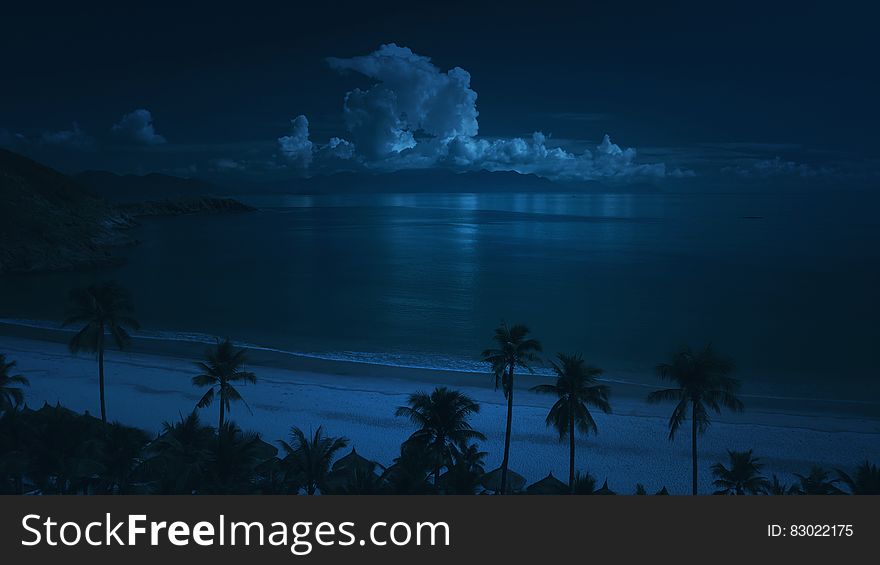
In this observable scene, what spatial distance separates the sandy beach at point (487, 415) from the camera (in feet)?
94.5

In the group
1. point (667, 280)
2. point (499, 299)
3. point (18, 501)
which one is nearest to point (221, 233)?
point (499, 299)

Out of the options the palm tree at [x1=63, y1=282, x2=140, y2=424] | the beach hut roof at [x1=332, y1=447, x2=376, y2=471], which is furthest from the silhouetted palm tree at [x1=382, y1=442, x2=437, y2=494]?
the palm tree at [x1=63, y1=282, x2=140, y2=424]

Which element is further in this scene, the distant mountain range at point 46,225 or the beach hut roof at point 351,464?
the distant mountain range at point 46,225

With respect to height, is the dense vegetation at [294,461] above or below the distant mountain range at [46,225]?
below

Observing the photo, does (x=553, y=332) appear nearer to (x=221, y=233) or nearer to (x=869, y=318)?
(x=869, y=318)

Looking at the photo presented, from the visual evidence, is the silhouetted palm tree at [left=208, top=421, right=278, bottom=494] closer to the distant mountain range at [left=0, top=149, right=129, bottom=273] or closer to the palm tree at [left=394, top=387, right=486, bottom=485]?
the palm tree at [left=394, top=387, right=486, bottom=485]

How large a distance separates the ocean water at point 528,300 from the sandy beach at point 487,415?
615 cm

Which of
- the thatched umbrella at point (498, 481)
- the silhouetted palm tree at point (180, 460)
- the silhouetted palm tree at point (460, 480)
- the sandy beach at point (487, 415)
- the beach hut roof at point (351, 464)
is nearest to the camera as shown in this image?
the silhouetted palm tree at point (180, 460)

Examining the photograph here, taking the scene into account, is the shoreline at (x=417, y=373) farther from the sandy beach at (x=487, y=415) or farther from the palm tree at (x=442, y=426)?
the palm tree at (x=442, y=426)

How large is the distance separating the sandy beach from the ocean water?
6146 mm

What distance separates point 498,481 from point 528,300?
179ft

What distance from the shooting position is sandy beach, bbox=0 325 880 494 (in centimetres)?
2880

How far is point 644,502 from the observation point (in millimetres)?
9383

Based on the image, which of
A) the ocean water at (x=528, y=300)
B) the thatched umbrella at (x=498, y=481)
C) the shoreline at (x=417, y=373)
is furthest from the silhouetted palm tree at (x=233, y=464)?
the ocean water at (x=528, y=300)
